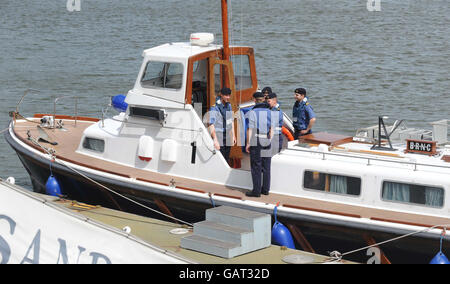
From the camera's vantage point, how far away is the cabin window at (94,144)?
11281mm

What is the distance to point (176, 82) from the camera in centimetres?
1041

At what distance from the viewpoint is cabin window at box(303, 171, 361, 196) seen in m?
9.26

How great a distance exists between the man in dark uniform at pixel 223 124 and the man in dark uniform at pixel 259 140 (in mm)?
606

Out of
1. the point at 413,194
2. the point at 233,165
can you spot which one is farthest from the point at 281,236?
the point at 233,165

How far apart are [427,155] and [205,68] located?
3.39 meters

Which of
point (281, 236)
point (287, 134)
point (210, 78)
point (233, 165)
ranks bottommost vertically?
point (281, 236)

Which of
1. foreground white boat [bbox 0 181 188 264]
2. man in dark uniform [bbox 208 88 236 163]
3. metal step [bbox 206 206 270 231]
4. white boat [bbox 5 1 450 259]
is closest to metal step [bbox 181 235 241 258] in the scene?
metal step [bbox 206 206 270 231]

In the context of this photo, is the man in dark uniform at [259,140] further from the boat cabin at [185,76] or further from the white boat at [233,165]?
the boat cabin at [185,76]

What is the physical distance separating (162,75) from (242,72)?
1417mm

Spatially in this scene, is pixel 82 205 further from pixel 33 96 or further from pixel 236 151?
pixel 33 96

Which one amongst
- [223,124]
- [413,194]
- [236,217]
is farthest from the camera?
[223,124]

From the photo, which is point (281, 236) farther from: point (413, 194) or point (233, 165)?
point (233, 165)

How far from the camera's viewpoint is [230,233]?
846 centimetres

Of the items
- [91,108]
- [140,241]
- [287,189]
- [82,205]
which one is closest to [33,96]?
[91,108]
